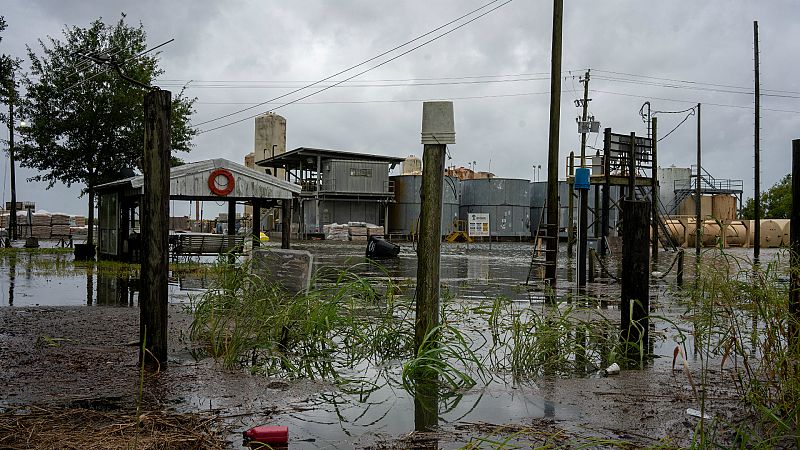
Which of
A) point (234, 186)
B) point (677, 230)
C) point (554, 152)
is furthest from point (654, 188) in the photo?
point (677, 230)

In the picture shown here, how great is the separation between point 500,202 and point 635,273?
47870mm

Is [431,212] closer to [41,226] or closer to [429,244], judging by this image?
[429,244]

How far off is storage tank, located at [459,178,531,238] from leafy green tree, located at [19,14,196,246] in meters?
30.2

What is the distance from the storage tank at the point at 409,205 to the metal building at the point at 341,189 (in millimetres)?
1431

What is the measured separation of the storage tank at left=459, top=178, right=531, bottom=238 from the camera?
5544 centimetres

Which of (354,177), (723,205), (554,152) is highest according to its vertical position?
(354,177)

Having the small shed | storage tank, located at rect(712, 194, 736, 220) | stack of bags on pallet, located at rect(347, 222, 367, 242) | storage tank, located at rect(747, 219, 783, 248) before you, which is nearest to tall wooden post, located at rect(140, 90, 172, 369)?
the small shed

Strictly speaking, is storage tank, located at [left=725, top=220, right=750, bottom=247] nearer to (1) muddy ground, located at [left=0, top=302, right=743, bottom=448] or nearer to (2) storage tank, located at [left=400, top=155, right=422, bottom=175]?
(2) storage tank, located at [left=400, top=155, right=422, bottom=175]

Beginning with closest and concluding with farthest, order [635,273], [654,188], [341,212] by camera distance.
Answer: [635,273] < [654,188] < [341,212]

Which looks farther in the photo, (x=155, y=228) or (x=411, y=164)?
(x=411, y=164)

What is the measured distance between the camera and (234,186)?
19.6m

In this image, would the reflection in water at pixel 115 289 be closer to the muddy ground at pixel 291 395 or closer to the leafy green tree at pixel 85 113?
the muddy ground at pixel 291 395

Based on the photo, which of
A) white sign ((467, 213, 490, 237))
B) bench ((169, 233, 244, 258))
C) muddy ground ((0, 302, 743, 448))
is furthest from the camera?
white sign ((467, 213, 490, 237))

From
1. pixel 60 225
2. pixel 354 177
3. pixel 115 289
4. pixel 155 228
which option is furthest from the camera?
pixel 354 177
